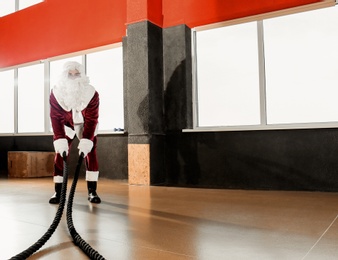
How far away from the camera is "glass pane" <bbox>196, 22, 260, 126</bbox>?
421cm

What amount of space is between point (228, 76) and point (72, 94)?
2.16 metres

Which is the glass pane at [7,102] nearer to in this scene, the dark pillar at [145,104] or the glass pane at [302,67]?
the dark pillar at [145,104]

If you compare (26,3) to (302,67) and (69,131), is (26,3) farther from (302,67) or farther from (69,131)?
(302,67)

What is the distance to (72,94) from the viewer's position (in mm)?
2961

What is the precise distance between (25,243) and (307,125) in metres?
3.10

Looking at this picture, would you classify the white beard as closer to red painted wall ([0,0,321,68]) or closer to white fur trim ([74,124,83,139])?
white fur trim ([74,124,83,139])

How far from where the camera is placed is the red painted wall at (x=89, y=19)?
4297 millimetres

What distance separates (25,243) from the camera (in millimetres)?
1762

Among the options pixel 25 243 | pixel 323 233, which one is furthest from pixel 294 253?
pixel 25 243

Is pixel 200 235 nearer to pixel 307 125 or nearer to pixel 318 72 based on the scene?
pixel 307 125

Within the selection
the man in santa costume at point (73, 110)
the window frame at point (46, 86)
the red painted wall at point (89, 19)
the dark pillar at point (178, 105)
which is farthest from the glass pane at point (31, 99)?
the man in santa costume at point (73, 110)

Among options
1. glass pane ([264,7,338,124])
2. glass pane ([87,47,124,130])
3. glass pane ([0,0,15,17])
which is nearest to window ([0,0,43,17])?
glass pane ([0,0,15,17])

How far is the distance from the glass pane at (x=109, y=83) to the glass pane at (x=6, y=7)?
241 centimetres

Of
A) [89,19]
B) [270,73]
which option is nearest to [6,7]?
[89,19]
